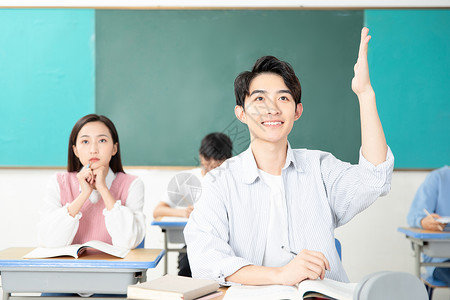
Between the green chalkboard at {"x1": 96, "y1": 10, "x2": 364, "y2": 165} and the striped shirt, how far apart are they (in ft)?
8.42

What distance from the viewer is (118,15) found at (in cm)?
410

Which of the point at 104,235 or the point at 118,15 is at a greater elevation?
the point at 118,15

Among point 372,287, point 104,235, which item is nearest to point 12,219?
point 104,235

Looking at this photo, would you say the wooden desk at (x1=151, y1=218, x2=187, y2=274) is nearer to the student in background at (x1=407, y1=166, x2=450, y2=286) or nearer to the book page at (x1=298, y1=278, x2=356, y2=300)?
the student in background at (x1=407, y1=166, x2=450, y2=286)

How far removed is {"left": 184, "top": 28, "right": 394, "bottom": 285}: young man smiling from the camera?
130 cm

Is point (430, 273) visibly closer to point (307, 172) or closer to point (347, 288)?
point (307, 172)

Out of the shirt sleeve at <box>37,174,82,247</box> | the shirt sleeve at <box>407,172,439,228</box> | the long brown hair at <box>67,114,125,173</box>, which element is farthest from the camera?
the shirt sleeve at <box>407,172,439,228</box>

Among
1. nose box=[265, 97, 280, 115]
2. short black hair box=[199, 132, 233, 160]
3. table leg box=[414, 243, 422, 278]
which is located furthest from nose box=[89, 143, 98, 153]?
table leg box=[414, 243, 422, 278]

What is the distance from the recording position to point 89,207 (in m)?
2.34

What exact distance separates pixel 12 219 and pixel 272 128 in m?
3.36

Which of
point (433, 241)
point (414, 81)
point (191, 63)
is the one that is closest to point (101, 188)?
point (433, 241)

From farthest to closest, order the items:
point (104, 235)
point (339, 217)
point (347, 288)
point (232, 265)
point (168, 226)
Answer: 1. point (168, 226)
2. point (104, 235)
3. point (339, 217)
4. point (232, 265)
5. point (347, 288)

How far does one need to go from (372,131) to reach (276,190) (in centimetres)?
37

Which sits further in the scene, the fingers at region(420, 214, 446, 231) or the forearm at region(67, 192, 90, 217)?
the fingers at region(420, 214, 446, 231)
